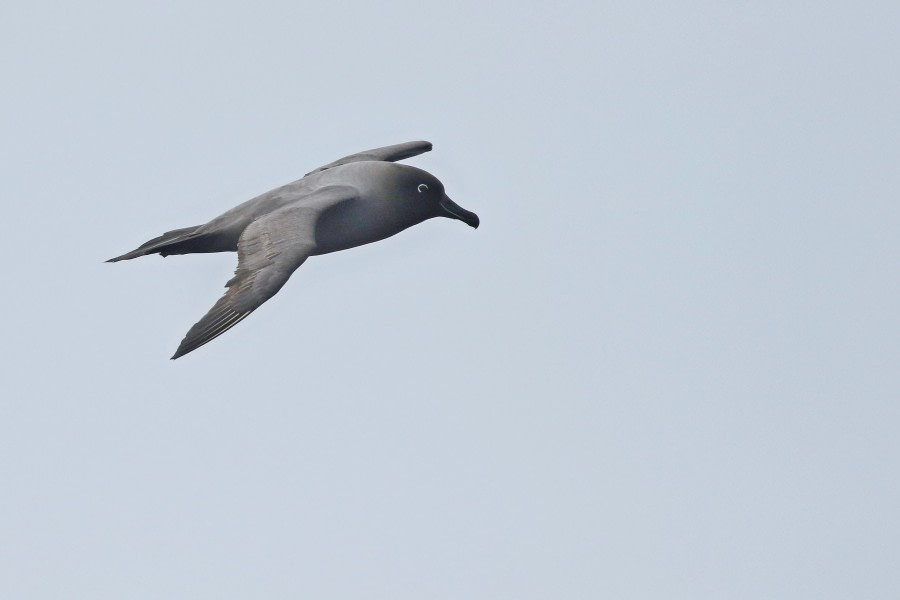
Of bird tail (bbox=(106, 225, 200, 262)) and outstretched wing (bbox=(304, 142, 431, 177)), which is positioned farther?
outstretched wing (bbox=(304, 142, 431, 177))

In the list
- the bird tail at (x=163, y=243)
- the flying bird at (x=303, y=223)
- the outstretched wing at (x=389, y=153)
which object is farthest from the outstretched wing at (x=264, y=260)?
the outstretched wing at (x=389, y=153)

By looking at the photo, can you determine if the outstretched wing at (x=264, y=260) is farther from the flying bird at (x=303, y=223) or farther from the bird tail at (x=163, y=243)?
the bird tail at (x=163, y=243)

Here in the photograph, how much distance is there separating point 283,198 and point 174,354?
3.67 meters

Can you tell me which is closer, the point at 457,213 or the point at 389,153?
the point at 457,213

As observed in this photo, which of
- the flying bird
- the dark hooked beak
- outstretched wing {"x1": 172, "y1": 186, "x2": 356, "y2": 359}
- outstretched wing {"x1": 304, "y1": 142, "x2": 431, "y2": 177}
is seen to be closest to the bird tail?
the flying bird

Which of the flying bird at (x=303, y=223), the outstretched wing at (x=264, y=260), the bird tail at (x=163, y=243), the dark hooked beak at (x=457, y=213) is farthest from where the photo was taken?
the dark hooked beak at (x=457, y=213)

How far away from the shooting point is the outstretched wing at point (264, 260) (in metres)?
17.3

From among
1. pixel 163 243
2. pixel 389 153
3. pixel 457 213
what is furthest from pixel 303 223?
pixel 389 153

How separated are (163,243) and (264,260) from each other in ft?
9.05

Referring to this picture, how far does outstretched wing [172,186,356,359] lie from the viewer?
17312 mm

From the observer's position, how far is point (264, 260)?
Result: 59.8 feet

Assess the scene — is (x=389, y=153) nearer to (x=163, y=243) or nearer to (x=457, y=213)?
(x=457, y=213)

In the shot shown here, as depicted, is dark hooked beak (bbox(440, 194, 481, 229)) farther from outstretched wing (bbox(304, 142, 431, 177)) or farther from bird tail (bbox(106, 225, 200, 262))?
bird tail (bbox(106, 225, 200, 262))

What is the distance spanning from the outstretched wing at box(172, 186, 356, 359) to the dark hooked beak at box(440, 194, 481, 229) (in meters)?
1.88
